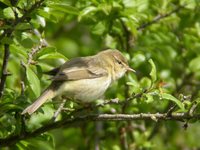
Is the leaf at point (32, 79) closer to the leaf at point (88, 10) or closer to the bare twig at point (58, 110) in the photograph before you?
the bare twig at point (58, 110)

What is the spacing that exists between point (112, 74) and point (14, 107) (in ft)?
5.25

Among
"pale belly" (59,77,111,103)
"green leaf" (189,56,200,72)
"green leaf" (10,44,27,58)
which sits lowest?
→ "green leaf" (189,56,200,72)

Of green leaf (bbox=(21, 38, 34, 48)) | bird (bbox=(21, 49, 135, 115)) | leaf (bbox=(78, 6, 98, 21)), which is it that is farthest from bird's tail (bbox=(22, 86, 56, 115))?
leaf (bbox=(78, 6, 98, 21))

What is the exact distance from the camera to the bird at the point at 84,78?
14.6ft

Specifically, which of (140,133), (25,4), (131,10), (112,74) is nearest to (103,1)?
(131,10)

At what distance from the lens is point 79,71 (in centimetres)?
474

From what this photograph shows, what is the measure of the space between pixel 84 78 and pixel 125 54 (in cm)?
84

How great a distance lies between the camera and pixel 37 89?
12.5ft

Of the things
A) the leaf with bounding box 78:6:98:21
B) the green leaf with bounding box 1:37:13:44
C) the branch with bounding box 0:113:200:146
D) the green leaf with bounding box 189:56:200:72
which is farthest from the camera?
the green leaf with bounding box 189:56:200:72

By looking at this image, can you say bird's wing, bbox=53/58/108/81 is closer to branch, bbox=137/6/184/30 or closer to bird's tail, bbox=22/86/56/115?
bird's tail, bbox=22/86/56/115

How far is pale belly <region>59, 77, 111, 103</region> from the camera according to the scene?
15.1ft

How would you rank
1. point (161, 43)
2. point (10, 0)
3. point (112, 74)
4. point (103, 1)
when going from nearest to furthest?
1. point (10, 0)
2. point (103, 1)
3. point (112, 74)
4. point (161, 43)

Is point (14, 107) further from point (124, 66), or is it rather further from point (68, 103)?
point (124, 66)

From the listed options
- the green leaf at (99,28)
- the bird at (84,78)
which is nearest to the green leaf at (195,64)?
the bird at (84,78)
